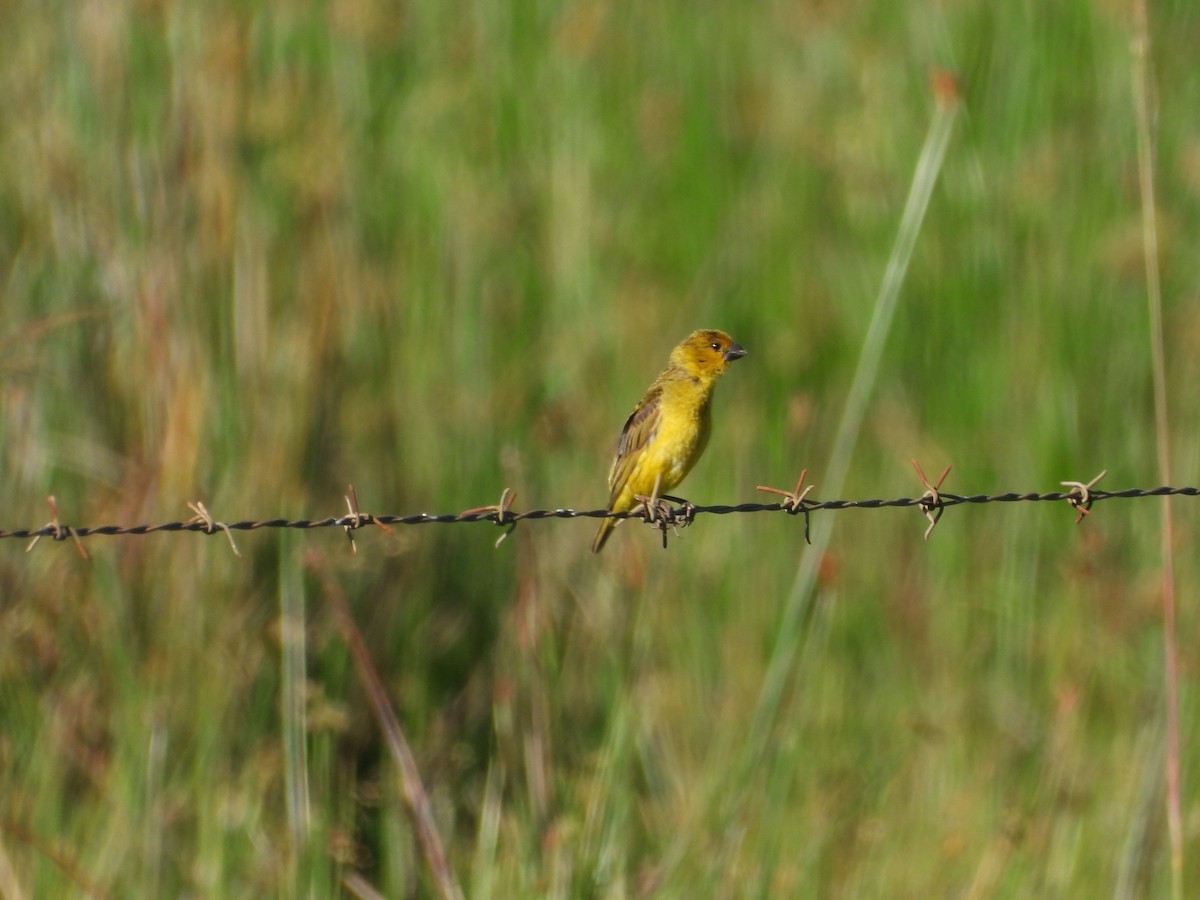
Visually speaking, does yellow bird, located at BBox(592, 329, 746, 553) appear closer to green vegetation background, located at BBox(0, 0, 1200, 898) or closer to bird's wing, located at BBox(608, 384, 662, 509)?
bird's wing, located at BBox(608, 384, 662, 509)

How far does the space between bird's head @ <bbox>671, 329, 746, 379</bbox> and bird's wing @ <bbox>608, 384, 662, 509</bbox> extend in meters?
0.12

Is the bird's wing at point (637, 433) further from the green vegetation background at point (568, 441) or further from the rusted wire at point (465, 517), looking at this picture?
the rusted wire at point (465, 517)

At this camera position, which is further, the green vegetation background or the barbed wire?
the green vegetation background

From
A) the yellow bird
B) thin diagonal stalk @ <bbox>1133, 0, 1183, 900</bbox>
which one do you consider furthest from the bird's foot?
thin diagonal stalk @ <bbox>1133, 0, 1183, 900</bbox>

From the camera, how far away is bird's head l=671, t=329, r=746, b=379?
16.0 feet

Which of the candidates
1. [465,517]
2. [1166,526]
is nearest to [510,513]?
[465,517]

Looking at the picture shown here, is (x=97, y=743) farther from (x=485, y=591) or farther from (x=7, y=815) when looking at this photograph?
(x=485, y=591)

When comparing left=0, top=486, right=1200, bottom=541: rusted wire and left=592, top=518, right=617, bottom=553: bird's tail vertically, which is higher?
left=592, top=518, right=617, bottom=553: bird's tail

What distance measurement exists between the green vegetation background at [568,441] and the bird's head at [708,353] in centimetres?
41

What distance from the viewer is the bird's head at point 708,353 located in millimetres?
4863

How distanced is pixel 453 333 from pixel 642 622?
1.81 metres

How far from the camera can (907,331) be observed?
635 centimetres

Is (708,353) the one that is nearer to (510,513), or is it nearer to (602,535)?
(602,535)

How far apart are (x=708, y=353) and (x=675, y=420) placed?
9.3 inches
